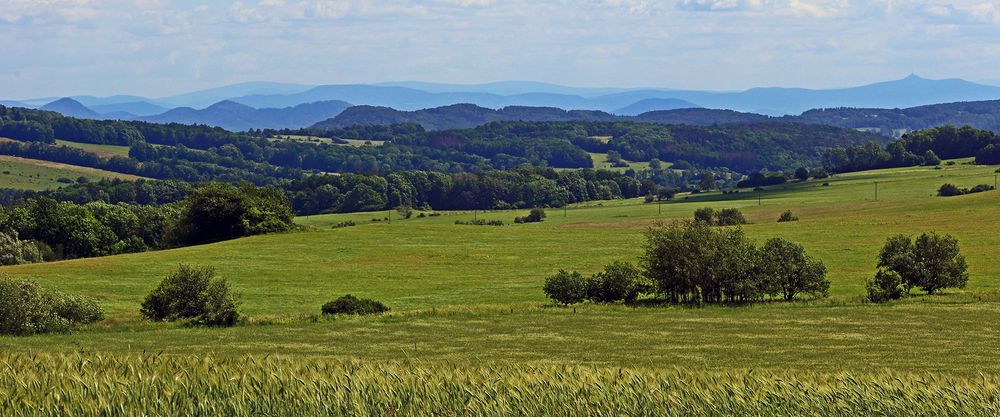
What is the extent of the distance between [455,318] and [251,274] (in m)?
32.4

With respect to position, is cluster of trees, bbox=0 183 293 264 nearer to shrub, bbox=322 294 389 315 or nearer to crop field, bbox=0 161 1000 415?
crop field, bbox=0 161 1000 415

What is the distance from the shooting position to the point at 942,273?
61938mm

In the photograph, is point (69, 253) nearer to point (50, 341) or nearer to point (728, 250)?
point (50, 341)

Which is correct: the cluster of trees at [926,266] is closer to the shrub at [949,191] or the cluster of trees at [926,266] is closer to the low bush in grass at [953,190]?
the low bush in grass at [953,190]

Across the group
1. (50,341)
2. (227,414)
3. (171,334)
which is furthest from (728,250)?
(227,414)

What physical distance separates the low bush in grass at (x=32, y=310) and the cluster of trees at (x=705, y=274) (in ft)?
86.2

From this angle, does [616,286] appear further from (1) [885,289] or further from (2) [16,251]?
(2) [16,251]

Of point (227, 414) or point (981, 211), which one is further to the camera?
point (981, 211)

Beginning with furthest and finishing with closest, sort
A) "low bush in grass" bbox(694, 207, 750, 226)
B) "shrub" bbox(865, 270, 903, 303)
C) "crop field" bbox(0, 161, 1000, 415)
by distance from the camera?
1. "low bush in grass" bbox(694, 207, 750, 226)
2. "shrub" bbox(865, 270, 903, 303)
3. "crop field" bbox(0, 161, 1000, 415)

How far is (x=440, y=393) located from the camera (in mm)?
20719

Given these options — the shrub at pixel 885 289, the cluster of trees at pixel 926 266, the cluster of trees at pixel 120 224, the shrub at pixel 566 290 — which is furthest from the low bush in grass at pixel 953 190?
the shrub at pixel 566 290

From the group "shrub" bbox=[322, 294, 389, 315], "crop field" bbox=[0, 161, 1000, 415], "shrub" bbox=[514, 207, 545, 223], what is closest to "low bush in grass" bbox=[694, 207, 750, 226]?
"crop field" bbox=[0, 161, 1000, 415]

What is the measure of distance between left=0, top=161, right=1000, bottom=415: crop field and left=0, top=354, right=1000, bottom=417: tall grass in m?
0.06

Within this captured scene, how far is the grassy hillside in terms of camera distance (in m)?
42.1
